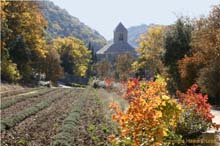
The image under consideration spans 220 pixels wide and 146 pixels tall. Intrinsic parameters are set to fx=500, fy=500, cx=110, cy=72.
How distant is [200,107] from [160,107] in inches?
170

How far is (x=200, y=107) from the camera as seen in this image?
13.5 meters

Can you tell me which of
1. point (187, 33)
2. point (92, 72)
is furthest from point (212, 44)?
point (92, 72)

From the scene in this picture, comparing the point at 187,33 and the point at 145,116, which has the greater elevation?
the point at 187,33

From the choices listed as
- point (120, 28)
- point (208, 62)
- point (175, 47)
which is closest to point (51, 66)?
point (175, 47)

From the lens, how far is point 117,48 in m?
158

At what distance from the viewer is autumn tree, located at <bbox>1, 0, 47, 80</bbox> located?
56.6m

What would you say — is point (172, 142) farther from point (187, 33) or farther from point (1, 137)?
point (187, 33)

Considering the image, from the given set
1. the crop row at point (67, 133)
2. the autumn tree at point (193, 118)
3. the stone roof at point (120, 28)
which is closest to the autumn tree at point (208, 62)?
the crop row at point (67, 133)

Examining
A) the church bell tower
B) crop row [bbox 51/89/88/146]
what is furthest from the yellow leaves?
the church bell tower

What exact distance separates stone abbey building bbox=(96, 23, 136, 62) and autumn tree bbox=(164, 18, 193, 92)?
10363 cm

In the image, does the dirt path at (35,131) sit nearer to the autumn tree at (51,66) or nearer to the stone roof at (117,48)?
the autumn tree at (51,66)

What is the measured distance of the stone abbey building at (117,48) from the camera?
152 metres

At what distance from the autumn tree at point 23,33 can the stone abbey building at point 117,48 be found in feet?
285

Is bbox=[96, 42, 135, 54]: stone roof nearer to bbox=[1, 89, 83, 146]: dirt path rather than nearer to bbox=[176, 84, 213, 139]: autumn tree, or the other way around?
bbox=[1, 89, 83, 146]: dirt path
